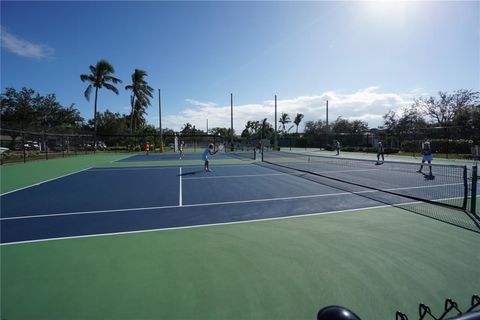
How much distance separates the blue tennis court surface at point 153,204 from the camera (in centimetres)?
578

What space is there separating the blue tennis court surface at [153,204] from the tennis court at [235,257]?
54 millimetres

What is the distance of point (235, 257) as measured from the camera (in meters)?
4.14

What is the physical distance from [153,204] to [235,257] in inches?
166

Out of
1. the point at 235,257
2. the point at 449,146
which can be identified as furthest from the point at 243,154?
the point at 235,257

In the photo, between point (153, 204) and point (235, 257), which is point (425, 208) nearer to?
point (235, 257)

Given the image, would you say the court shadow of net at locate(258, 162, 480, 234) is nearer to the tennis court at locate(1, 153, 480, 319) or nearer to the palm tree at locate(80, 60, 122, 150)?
the tennis court at locate(1, 153, 480, 319)

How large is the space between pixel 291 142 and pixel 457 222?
5325 centimetres

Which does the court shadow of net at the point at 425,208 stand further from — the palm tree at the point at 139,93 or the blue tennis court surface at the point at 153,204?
the palm tree at the point at 139,93

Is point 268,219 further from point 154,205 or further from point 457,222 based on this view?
point 457,222

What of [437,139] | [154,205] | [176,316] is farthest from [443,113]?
[176,316]

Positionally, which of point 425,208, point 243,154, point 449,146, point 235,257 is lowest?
point 235,257

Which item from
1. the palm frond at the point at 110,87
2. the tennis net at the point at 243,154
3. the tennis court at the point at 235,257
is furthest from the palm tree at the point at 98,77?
the tennis court at the point at 235,257

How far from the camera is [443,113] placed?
128 ft

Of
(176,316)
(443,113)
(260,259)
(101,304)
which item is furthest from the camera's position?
(443,113)
